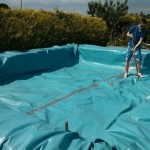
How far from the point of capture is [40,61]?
8.38 metres

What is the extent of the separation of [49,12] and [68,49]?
1.83 meters

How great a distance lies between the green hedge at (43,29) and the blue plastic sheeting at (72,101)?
787 millimetres

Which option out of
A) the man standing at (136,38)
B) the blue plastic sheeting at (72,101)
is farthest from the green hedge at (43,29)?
the man standing at (136,38)

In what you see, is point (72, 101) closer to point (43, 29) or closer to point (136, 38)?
point (136, 38)

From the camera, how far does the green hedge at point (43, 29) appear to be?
8.31m

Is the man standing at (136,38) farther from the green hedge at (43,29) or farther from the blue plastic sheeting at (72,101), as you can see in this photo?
the green hedge at (43,29)

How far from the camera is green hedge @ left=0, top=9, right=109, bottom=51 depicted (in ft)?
27.3

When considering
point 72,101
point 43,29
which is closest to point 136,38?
point 72,101

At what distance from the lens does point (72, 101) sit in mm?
5637

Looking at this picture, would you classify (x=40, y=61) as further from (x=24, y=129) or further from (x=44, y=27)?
(x=24, y=129)

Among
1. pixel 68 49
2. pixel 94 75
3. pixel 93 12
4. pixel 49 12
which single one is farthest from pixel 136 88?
pixel 93 12

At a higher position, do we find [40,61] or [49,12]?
[49,12]

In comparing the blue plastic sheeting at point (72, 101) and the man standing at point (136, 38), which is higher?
the man standing at point (136, 38)

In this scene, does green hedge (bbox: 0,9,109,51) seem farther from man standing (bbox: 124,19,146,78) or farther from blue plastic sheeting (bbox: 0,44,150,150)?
man standing (bbox: 124,19,146,78)
